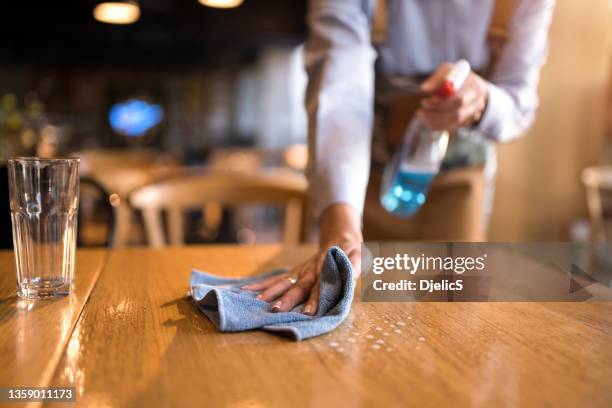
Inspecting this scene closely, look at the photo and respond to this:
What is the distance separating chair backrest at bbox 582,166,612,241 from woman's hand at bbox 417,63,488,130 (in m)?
3.05

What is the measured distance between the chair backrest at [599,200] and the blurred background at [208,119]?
0.01 meters

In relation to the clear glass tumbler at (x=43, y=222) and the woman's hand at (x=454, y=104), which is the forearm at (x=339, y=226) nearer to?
the woman's hand at (x=454, y=104)

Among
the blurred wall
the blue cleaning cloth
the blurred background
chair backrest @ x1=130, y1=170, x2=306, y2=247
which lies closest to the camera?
the blue cleaning cloth

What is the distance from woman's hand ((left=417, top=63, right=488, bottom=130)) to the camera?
2.75 feet

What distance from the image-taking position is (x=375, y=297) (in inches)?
26.9

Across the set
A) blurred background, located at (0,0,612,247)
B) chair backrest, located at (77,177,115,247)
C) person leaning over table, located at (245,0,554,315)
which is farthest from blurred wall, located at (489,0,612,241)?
person leaning over table, located at (245,0,554,315)

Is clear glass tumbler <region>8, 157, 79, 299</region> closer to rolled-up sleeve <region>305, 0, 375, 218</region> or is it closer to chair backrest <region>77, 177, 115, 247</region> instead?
rolled-up sleeve <region>305, 0, 375, 218</region>

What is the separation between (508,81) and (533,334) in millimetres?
674

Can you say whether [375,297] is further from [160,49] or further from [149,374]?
[160,49]

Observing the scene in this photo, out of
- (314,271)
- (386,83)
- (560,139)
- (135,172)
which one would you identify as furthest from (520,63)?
(560,139)

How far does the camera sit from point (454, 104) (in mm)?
847

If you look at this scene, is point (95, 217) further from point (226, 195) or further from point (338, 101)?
point (338, 101)

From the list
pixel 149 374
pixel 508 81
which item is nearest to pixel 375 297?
pixel 149 374

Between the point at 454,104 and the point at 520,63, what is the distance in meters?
0.35
